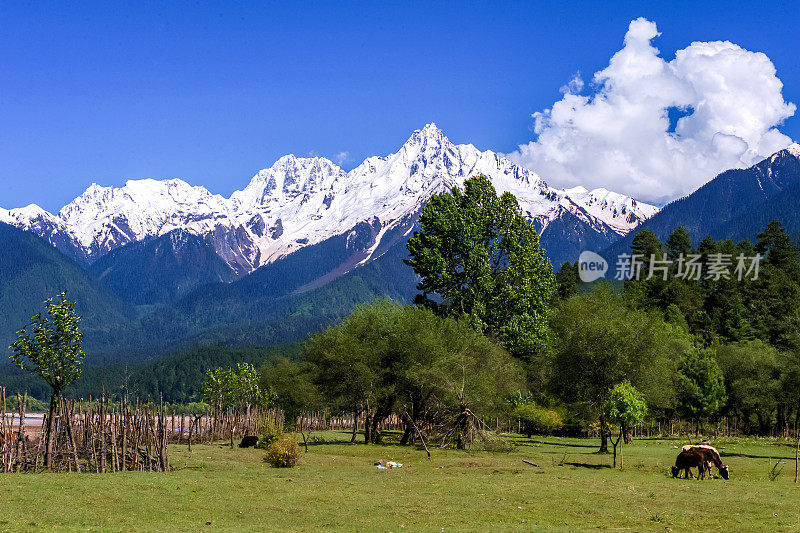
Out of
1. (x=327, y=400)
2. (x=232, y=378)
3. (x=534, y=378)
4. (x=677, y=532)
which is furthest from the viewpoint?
(x=232, y=378)

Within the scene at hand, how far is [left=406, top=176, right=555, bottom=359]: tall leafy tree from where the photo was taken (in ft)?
226

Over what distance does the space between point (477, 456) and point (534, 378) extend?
34.7m

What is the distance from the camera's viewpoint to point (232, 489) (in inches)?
1153

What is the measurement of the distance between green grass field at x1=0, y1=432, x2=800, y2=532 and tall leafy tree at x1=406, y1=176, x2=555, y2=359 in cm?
2866

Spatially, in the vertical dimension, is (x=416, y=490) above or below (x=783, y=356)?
below

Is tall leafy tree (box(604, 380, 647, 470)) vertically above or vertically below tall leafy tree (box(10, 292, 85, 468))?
below

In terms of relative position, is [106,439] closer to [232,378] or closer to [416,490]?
[416,490]

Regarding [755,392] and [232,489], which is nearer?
[232,489]

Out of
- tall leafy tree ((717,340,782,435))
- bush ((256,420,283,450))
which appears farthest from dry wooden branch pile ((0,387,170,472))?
tall leafy tree ((717,340,782,435))

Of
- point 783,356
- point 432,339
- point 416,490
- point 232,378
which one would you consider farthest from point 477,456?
point 232,378

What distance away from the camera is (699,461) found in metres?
35.4

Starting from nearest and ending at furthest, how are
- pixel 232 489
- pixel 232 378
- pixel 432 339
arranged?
1. pixel 232 489
2. pixel 432 339
3. pixel 232 378

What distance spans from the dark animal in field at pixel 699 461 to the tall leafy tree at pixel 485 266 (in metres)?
31.9

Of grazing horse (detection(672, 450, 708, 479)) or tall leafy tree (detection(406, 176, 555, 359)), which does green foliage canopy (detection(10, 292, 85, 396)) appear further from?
tall leafy tree (detection(406, 176, 555, 359))
